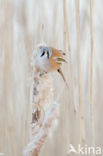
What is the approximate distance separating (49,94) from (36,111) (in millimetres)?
56

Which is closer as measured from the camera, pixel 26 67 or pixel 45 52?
pixel 45 52

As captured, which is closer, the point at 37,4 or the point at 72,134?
the point at 37,4

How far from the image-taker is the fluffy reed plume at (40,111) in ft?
1.96

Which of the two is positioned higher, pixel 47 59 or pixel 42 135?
pixel 47 59

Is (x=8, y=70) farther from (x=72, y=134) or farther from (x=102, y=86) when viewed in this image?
(x=102, y=86)

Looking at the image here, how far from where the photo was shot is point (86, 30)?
1.33m

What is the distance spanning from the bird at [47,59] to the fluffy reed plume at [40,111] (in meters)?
0.02

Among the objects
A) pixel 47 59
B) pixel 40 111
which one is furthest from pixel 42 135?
pixel 47 59

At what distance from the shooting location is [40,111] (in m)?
0.67

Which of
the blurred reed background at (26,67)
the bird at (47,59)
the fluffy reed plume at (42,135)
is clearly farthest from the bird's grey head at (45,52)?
the blurred reed background at (26,67)

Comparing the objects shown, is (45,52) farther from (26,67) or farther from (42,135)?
(26,67)

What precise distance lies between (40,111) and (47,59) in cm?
14

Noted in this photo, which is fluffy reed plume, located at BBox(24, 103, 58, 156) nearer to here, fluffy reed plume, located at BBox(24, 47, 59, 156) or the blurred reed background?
fluffy reed plume, located at BBox(24, 47, 59, 156)

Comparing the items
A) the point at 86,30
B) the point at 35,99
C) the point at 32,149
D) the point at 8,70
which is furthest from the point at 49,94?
the point at 86,30
